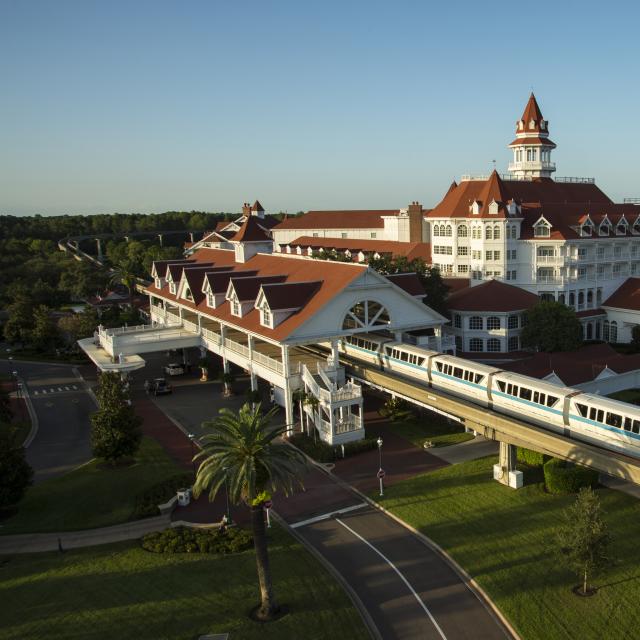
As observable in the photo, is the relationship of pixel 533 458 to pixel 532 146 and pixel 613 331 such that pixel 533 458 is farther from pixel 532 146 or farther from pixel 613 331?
pixel 532 146

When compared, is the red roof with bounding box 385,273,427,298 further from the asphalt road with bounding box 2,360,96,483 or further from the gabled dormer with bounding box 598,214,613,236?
the gabled dormer with bounding box 598,214,613,236

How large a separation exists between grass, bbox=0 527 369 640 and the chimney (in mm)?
73773

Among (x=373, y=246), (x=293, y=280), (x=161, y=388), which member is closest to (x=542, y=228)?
(x=293, y=280)

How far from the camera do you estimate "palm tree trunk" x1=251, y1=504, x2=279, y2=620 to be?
2234cm

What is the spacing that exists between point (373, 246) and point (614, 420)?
7260 centimetres

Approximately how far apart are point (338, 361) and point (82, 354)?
41.0 meters

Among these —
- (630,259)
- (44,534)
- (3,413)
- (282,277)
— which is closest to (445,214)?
(630,259)

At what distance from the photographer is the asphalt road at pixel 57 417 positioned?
39.7m

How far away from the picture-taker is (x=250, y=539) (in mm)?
28125

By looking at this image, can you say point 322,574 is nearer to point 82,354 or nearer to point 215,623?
point 215,623

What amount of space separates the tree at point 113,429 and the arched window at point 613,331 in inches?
2087

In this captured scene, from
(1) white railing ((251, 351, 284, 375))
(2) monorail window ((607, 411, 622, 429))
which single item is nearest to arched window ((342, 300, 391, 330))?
(1) white railing ((251, 351, 284, 375))

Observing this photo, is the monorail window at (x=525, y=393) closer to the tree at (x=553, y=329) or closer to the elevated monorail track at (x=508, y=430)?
the elevated monorail track at (x=508, y=430)

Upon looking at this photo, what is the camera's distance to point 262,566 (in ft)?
73.9
